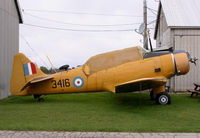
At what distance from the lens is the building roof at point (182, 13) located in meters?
11.0

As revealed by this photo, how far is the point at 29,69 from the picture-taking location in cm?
816

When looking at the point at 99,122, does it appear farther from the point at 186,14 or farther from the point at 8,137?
the point at 186,14

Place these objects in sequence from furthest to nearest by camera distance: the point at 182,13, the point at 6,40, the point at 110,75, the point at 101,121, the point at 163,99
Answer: the point at 182,13, the point at 6,40, the point at 110,75, the point at 163,99, the point at 101,121

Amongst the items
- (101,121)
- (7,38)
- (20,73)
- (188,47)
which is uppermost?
(7,38)

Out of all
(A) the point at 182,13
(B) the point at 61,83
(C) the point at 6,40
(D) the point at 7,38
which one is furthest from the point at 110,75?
(A) the point at 182,13

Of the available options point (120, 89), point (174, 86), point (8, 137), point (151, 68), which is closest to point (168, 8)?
point (174, 86)

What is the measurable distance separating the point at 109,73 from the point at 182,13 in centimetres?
764

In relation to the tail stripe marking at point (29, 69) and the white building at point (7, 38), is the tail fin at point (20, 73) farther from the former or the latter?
the white building at point (7, 38)

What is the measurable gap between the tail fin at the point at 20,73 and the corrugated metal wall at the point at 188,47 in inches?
331

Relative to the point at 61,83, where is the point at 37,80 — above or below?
above

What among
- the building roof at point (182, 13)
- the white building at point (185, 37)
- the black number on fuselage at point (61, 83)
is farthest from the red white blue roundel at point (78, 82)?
the building roof at point (182, 13)

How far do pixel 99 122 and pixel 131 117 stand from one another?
1.11 meters

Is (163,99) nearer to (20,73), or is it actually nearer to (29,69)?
(29,69)

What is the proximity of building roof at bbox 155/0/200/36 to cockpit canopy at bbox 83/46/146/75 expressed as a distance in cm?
471
